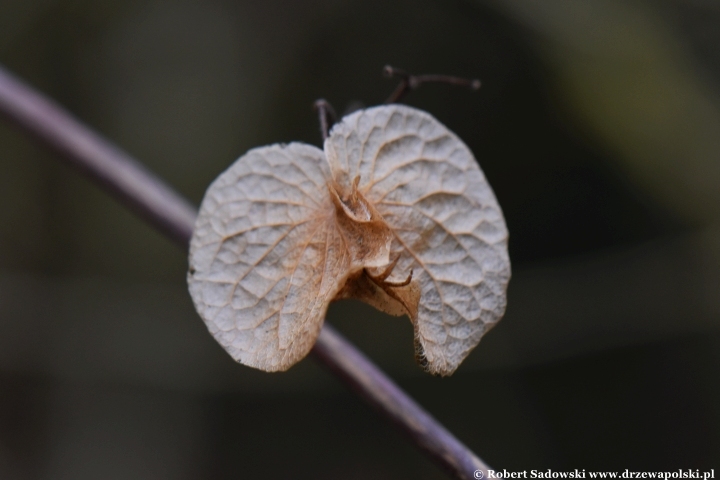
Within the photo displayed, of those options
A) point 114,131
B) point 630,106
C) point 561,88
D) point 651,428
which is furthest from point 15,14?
point 651,428

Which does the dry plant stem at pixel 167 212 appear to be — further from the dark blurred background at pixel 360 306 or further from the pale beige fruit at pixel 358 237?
the dark blurred background at pixel 360 306

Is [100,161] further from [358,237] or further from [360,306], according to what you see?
[360,306]

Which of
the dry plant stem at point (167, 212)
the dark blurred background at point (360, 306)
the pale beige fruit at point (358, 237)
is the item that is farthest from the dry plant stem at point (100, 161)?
the dark blurred background at point (360, 306)

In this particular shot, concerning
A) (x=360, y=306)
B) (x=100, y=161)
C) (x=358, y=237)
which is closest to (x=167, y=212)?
(x=100, y=161)

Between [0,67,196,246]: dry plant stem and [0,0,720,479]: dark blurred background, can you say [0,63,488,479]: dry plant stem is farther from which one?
[0,0,720,479]: dark blurred background

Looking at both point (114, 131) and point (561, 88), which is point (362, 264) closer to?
point (561, 88)

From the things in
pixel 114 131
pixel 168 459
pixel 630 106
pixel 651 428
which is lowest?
pixel 168 459
